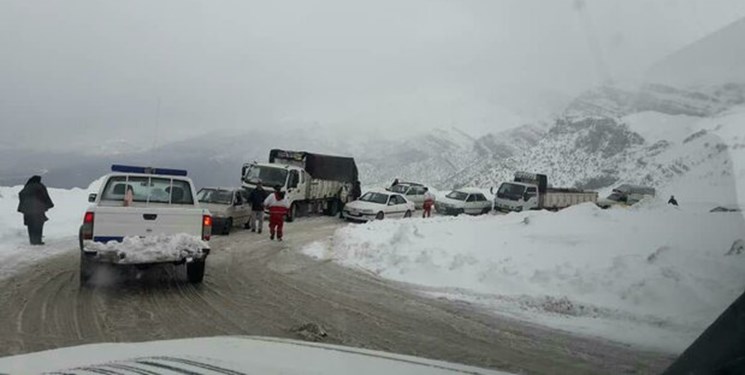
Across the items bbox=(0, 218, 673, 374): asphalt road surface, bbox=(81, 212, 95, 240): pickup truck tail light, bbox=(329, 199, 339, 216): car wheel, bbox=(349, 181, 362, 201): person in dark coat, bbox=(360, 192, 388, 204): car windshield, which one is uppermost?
bbox=(81, 212, 95, 240): pickup truck tail light

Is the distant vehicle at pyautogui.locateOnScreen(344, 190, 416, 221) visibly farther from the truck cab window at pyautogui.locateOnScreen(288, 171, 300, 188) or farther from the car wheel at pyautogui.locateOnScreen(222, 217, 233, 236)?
the car wheel at pyautogui.locateOnScreen(222, 217, 233, 236)

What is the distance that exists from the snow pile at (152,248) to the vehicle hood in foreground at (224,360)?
13.8 feet

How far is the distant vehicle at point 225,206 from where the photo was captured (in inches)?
687

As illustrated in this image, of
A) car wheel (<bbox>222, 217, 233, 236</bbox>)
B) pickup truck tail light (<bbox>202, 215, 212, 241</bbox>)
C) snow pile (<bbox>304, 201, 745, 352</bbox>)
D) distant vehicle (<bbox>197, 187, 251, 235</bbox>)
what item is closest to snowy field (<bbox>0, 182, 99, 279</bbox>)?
pickup truck tail light (<bbox>202, 215, 212, 241</bbox>)

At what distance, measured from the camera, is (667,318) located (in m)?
7.66

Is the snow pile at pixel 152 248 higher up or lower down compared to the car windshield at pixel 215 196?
higher up

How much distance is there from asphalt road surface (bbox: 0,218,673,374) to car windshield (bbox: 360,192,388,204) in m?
15.0

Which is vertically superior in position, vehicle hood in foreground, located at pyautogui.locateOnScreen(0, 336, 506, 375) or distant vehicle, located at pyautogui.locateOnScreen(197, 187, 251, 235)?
vehicle hood in foreground, located at pyautogui.locateOnScreen(0, 336, 506, 375)

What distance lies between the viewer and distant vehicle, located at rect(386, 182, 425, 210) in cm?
3484

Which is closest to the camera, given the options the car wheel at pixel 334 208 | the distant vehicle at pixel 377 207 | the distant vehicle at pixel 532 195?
the distant vehicle at pixel 377 207

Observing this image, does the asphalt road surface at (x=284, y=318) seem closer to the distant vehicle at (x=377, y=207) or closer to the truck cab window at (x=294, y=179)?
the truck cab window at (x=294, y=179)

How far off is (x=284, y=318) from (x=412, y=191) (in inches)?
1108

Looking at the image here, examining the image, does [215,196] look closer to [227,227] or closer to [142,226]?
[227,227]

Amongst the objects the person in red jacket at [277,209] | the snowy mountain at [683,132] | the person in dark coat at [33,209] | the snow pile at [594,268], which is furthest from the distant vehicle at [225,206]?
the snowy mountain at [683,132]
